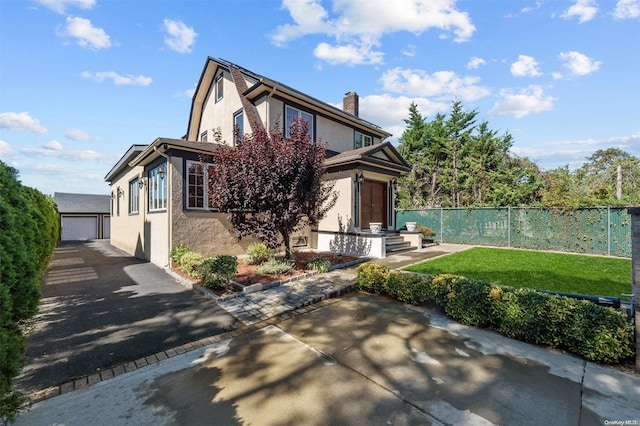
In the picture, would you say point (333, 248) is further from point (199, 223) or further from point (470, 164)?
point (470, 164)

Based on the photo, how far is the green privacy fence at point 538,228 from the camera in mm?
10484

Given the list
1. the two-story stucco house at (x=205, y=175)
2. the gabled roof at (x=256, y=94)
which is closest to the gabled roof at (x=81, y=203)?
the two-story stucco house at (x=205, y=175)

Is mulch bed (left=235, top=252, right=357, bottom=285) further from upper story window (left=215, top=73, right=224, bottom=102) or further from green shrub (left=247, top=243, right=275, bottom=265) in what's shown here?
upper story window (left=215, top=73, right=224, bottom=102)

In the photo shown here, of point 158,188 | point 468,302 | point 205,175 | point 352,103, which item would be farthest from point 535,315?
point 352,103

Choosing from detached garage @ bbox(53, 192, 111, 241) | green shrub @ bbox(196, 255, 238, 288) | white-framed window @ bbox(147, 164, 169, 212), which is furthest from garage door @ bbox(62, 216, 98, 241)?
green shrub @ bbox(196, 255, 238, 288)

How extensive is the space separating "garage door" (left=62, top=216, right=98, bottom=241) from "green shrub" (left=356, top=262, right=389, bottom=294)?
1250 inches

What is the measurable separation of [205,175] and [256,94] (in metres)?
4.60

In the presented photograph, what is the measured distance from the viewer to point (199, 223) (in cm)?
962

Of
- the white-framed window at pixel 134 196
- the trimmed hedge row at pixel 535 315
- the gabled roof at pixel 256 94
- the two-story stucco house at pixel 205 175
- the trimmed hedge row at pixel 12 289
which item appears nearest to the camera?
the trimmed hedge row at pixel 12 289

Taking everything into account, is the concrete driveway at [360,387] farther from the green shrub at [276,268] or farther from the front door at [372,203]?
the front door at [372,203]

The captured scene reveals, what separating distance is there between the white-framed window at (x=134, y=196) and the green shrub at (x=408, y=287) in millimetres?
12799

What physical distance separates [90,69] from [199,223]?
6.10 m

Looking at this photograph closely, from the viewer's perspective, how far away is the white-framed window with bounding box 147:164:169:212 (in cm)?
973

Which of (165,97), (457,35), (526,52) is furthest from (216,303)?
(526,52)
